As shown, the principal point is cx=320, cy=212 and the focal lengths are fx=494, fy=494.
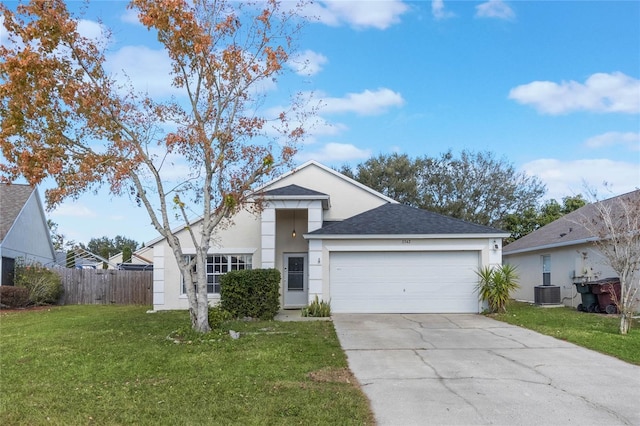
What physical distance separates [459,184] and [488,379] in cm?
3415

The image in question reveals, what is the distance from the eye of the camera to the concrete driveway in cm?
572

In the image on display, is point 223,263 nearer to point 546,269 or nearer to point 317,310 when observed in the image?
point 317,310

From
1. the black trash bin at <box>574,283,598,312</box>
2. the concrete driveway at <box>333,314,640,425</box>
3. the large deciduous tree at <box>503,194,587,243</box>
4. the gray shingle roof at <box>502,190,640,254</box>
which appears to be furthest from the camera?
the large deciduous tree at <box>503,194,587,243</box>

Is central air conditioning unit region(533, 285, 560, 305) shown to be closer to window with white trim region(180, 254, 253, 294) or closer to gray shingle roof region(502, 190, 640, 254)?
gray shingle roof region(502, 190, 640, 254)

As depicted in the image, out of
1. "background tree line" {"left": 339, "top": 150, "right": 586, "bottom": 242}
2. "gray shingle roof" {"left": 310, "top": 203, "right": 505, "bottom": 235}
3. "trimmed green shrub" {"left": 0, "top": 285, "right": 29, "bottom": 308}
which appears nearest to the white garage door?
"gray shingle roof" {"left": 310, "top": 203, "right": 505, "bottom": 235}

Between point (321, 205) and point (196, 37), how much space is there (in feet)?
25.6

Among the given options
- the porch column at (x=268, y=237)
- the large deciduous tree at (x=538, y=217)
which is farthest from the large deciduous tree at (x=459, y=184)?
the porch column at (x=268, y=237)

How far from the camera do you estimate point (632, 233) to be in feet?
37.4

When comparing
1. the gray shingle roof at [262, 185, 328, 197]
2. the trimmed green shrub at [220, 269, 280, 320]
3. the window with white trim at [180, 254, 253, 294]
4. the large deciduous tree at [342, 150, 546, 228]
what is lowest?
the trimmed green shrub at [220, 269, 280, 320]

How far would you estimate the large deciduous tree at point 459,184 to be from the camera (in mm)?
38969

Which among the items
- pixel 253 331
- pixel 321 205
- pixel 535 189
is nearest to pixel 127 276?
pixel 321 205

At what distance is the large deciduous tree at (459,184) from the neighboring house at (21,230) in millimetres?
23623

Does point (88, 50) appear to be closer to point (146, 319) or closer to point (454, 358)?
point (146, 319)

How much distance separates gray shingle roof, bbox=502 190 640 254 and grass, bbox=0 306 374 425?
11210 mm
